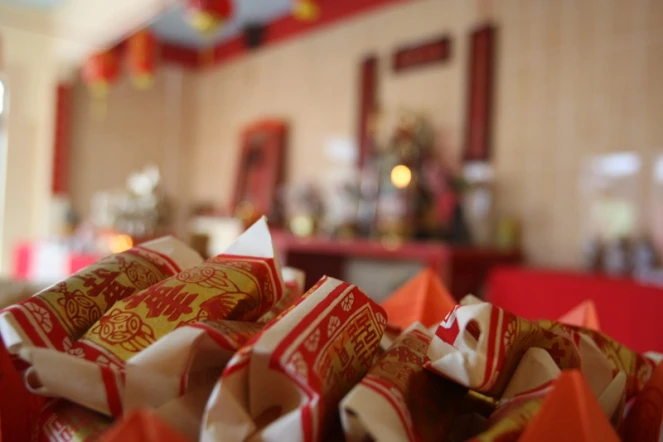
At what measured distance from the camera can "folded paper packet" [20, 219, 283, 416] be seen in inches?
14.6

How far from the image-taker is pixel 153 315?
407mm

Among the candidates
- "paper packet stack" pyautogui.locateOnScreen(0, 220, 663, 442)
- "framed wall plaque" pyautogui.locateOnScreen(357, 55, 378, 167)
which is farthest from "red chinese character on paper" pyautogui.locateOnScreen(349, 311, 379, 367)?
"framed wall plaque" pyautogui.locateOnScreen(357, 55, 378, 167)

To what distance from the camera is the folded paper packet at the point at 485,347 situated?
14.2 inches

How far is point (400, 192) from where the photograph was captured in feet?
9.25

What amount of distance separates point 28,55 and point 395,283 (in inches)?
145

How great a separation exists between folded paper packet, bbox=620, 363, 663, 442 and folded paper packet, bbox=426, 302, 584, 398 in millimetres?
62

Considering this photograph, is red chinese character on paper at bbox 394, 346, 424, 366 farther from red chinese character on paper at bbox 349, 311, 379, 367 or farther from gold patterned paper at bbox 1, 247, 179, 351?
gold patterned paper at bbox 1, 247, 179, 351

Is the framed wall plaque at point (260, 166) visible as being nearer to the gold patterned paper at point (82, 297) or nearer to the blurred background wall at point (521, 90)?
the blurred background wall at point (521, 90)

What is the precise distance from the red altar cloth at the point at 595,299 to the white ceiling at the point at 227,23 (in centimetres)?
268

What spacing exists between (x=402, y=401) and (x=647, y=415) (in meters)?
0.21

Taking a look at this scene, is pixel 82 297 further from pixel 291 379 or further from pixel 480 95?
pixel 480 95

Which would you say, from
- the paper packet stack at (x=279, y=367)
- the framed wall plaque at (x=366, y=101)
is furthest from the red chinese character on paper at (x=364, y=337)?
the framed wall plaque at (x=366, y=101)

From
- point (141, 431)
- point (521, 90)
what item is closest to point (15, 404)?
point (141, 431)

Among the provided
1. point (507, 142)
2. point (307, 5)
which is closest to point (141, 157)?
point (307, 5)
